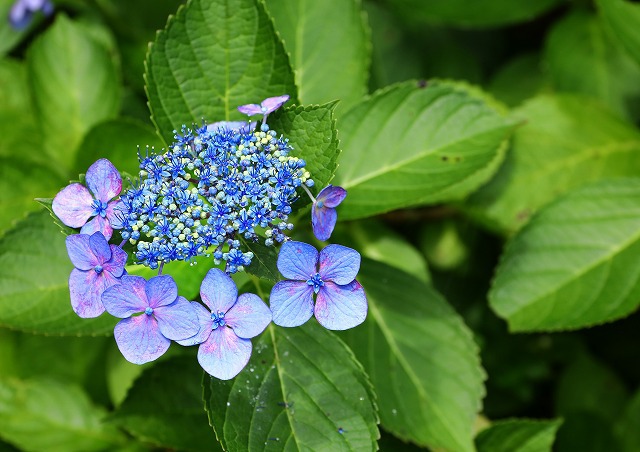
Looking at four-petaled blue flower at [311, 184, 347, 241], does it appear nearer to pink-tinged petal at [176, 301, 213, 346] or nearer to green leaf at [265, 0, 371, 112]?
pink-tinged petal at [176, 301, 213, 346]

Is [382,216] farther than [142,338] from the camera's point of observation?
Yes

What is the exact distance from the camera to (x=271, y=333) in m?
1.56

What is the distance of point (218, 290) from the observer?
1.29 m

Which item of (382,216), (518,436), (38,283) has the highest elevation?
(38,283)

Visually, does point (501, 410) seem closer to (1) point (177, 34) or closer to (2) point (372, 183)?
(2) point (372, 183)

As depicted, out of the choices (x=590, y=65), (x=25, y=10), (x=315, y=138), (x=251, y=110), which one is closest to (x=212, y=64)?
(x=251, y=110)

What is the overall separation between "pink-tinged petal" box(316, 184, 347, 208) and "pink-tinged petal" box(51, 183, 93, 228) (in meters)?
0.45

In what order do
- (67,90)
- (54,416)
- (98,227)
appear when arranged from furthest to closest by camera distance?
(67,90)
(54,416)
(98,227)

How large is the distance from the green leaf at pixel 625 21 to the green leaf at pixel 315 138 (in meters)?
1.29

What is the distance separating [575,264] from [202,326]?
1294 millimetres

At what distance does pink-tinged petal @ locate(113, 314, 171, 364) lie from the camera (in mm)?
1296

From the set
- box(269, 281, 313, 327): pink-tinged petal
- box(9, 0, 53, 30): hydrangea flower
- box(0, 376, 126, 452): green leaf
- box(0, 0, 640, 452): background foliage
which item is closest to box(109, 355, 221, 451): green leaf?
box(0, 0, 640, 452): background foliage

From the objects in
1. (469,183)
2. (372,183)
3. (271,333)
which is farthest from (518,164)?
(271,333)

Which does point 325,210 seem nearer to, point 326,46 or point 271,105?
point 271,105
